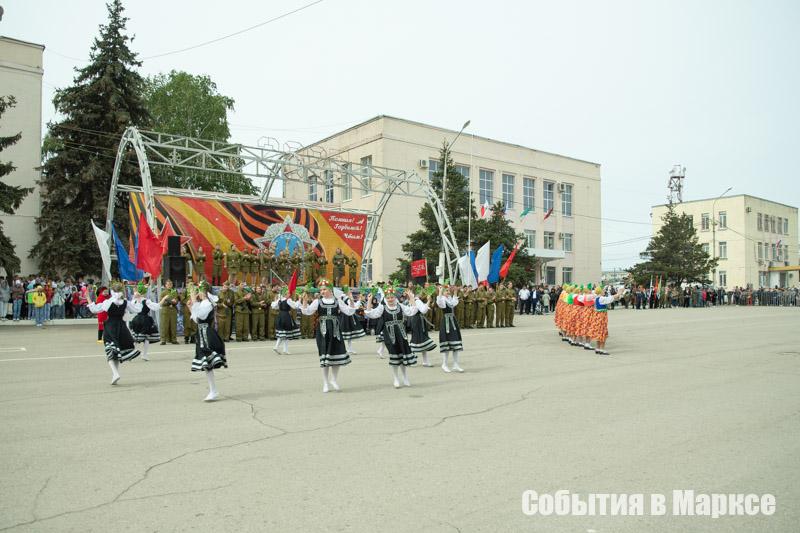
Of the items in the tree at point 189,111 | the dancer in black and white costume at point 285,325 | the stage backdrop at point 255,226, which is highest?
the tree at point 189,111

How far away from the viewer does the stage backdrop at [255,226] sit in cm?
2664

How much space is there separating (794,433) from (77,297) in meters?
28.1

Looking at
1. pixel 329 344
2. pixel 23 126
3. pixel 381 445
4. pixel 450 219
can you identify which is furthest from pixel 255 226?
pixel 381 445

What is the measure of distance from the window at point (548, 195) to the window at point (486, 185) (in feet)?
21.9

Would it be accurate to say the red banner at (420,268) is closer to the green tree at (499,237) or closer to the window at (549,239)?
the green tree at (499,237)

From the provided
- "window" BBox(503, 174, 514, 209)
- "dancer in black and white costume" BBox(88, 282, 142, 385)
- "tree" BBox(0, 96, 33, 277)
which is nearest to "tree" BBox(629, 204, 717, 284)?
"window" BBox(503, 174, 514, 209)

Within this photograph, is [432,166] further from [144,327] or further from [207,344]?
[207,344]

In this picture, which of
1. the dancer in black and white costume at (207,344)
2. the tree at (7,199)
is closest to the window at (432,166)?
the tree at (7,199)

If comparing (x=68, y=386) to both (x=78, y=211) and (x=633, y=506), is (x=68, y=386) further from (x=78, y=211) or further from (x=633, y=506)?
(x=78, y=211)

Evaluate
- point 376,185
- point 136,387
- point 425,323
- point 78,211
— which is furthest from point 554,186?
point 136,387

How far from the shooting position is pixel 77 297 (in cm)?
2780

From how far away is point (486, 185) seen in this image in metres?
48.8

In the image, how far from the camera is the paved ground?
483 cm

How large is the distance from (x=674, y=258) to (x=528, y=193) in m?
14.5
